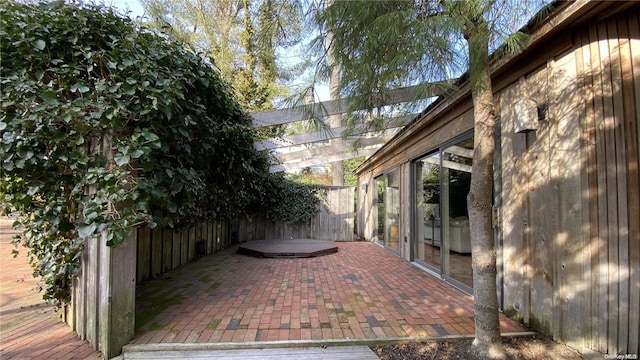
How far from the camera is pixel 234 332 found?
8.17 ft

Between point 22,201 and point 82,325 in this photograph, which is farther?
point 82,325

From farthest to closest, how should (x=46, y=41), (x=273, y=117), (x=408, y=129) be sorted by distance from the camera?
(x=408, y=129) < (x=273, y=117) < (x=46, y=41)

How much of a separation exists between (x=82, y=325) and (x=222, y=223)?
15.0ft

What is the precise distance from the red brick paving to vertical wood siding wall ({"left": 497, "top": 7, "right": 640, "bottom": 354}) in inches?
144

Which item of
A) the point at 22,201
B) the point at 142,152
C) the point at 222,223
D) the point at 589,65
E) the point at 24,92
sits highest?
the point at 589,65

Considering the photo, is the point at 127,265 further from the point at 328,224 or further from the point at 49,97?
the point at 328,224

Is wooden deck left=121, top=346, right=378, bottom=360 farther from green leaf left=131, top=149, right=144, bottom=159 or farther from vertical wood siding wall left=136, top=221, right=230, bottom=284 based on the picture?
vertical wood siding wall left=136, top=221, right=230, bottom=284

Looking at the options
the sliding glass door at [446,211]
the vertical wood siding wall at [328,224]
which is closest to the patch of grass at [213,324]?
the sliding glass door at [446,211]

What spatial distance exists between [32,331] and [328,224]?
714cm

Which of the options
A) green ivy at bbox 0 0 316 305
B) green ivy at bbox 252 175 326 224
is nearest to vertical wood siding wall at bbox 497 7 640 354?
green ivy at bbox 0 0 316 305

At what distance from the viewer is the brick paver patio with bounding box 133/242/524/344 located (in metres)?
2.49

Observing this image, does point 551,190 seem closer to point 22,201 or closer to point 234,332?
point 234,332

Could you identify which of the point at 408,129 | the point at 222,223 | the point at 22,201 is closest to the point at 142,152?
the point at 22,201

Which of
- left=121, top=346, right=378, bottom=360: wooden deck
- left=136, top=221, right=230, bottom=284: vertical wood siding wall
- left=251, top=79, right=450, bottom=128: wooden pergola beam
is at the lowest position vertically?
left=121, top=346, right=378, bottom=360: wooden deck
